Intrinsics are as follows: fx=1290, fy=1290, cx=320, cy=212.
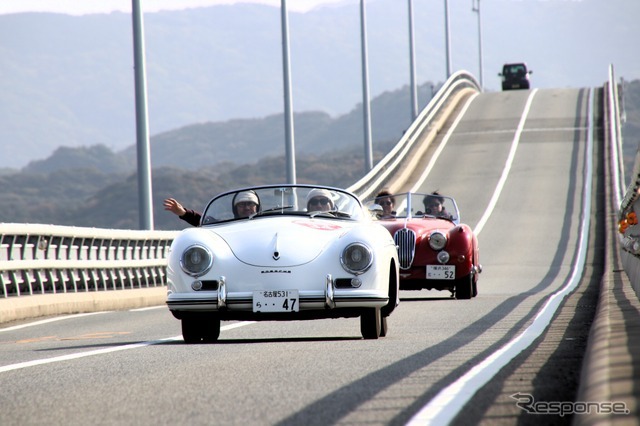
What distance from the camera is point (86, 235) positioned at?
19.0 m

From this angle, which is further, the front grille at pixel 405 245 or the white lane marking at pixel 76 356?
the front grille at pixel 405 245

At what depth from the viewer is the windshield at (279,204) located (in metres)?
11.3

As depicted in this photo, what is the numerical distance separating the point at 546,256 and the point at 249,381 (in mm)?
28034

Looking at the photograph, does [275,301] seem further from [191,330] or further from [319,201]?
[319,201]

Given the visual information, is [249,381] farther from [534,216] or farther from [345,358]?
[534,216]

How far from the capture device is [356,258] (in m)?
10.2

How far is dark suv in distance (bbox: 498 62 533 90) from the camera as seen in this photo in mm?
91250

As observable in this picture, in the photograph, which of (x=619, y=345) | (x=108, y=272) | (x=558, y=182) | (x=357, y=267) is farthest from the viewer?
(x=558, y=182)

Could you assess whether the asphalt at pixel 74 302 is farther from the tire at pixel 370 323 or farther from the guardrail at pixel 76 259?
Result: the tire at pixel 370 323

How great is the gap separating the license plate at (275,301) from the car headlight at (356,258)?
50 cm

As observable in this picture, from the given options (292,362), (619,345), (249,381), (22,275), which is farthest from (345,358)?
(22,275)

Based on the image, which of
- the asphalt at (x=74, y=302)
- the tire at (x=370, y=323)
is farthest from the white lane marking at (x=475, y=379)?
the asphalt at (x=74, y=302)
